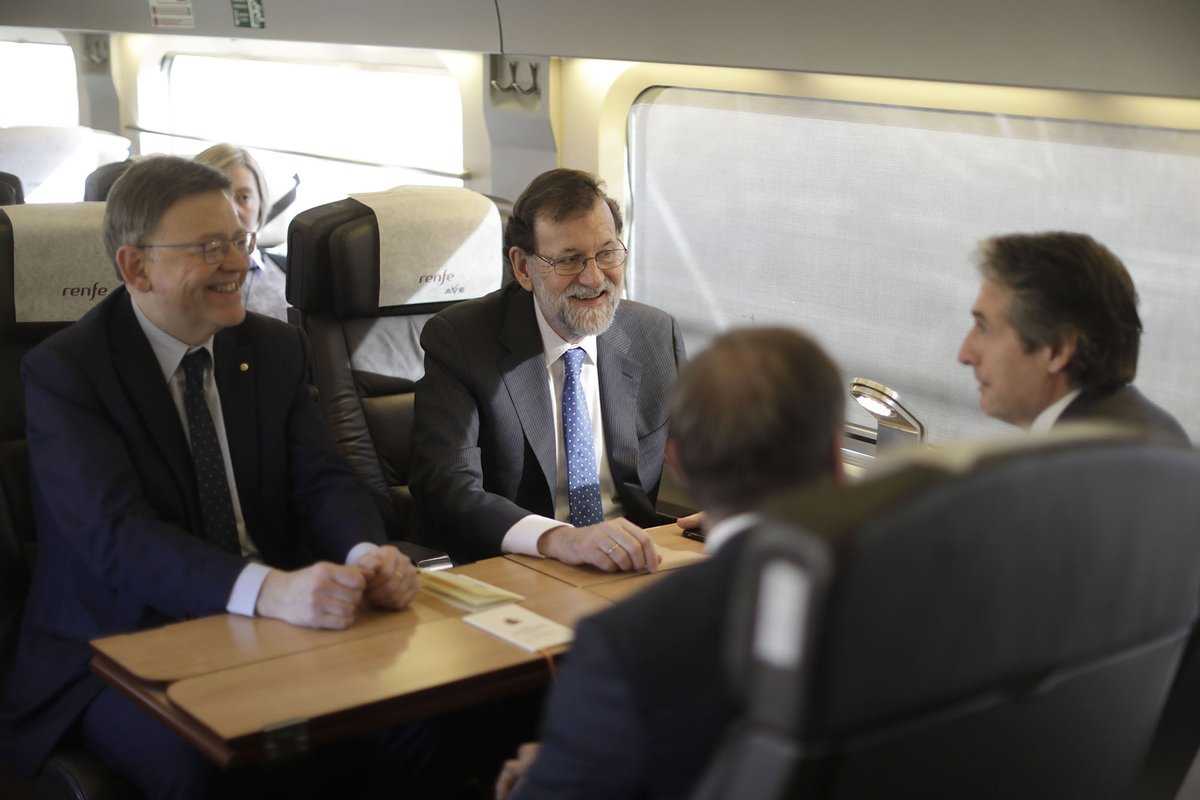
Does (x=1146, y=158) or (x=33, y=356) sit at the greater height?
(x=1146, y=158)

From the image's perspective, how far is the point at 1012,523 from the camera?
118 cm

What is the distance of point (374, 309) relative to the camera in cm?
369

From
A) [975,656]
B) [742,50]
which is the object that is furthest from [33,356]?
[975,656]

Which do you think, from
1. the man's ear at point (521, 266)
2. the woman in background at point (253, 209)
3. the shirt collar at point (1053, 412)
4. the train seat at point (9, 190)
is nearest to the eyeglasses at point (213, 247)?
the man's ear at point (521, 266)

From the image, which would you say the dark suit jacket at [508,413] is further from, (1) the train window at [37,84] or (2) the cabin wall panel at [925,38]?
(1) the train window at [37,84]

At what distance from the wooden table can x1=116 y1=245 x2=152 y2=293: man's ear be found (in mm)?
718

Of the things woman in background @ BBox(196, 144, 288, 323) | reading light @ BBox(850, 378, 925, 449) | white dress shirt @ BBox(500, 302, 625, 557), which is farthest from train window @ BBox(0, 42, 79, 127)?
reading light @ BBox(850, 378, 925, 449)

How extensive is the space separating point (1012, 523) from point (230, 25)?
525 centimetres

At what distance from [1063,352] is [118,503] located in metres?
1.67

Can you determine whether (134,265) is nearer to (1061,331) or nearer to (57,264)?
(57,264)

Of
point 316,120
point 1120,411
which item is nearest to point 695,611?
point 1120,411

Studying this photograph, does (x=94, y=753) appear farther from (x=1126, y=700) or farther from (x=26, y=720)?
(x=1126, y=700)

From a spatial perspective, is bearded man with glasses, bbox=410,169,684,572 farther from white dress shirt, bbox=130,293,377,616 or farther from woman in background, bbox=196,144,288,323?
woman in background, bbox=196,144,288,323

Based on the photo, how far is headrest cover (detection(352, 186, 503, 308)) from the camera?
367cm
